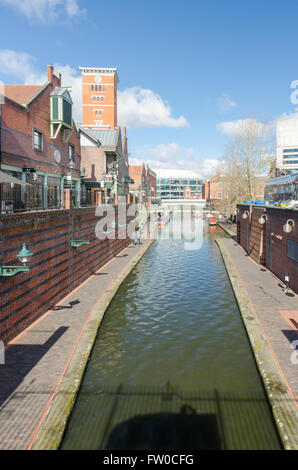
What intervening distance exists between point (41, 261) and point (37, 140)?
1301 cm

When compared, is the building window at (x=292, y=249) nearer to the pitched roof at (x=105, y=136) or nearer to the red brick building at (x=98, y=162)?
the red brick building at (x=98, y=162)

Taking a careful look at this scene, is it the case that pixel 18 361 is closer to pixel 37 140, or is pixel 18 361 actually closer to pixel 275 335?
pixel 275 335

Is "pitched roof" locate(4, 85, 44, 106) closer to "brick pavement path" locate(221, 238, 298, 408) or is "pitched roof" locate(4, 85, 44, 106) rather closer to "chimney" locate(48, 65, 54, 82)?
"chimney" locate(48, 65, 54, 82)

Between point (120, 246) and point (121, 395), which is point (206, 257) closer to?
point (120, 246)

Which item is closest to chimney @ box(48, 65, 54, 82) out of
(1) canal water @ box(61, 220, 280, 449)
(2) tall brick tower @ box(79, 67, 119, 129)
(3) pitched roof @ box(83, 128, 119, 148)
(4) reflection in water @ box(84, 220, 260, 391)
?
(4) reflection in water @ box(84, 220, 260, 391)

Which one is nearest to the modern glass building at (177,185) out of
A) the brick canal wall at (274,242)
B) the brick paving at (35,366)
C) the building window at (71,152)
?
the building window at (71,152)

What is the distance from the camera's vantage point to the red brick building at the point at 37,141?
760 inches

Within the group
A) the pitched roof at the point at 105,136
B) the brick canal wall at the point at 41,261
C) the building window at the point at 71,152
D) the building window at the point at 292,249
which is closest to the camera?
the brick canal wall at the point at 41,261

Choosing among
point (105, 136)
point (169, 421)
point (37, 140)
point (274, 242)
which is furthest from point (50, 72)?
point (169, 421)

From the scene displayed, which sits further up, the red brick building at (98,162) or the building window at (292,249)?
the red brick building at (98,162)

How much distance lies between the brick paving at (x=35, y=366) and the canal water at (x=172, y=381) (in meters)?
0.81

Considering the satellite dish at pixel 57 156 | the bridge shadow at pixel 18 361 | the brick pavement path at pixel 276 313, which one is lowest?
the bridge shadow at pixel 18 361
